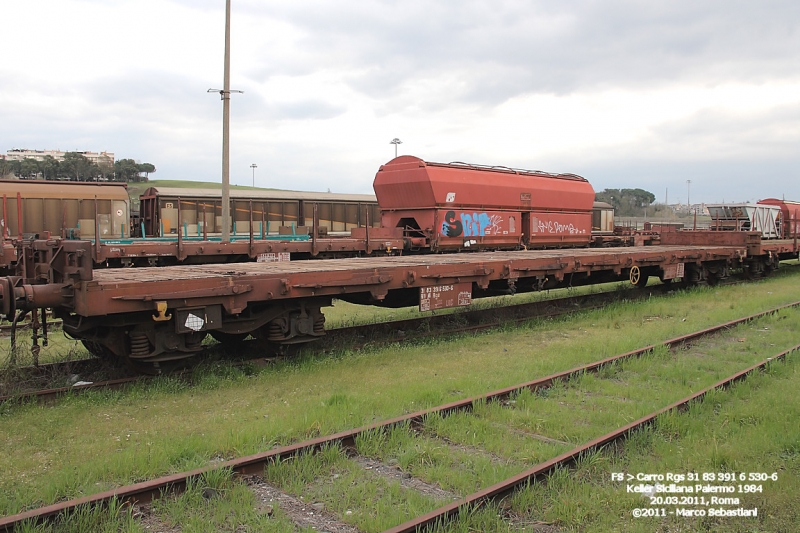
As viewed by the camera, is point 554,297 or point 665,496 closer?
point 665,496

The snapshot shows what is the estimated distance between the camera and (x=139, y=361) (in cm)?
688

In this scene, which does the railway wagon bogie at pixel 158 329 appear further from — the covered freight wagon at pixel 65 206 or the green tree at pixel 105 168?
the green tree at pixel 105 168

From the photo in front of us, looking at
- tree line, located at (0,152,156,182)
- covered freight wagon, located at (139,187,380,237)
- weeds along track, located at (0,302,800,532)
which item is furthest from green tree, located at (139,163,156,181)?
weeds along track, located at (0,302,800,532)

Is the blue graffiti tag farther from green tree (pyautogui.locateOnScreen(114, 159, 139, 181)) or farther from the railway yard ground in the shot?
green tree (pyautogui.locateOnScreen(114, 159, 139, 181))

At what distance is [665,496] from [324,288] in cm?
479

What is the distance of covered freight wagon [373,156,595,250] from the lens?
1755 cm

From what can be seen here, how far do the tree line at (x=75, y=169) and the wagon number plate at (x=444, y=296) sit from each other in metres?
71.5

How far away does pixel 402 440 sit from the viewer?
5.12 metres

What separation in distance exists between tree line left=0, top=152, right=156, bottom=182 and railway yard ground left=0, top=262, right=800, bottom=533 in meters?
72.9

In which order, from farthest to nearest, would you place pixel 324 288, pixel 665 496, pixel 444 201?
pixel 444 201
pixel 324 288
pixel 665 496

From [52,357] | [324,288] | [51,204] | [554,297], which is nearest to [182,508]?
[324,288]

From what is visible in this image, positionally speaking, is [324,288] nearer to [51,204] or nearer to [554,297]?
[554,297]

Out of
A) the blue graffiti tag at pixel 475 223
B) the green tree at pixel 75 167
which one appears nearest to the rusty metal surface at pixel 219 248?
the blue graffiti tag at pixel 475 223

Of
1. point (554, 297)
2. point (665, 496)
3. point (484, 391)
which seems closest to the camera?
point (665, 496)
